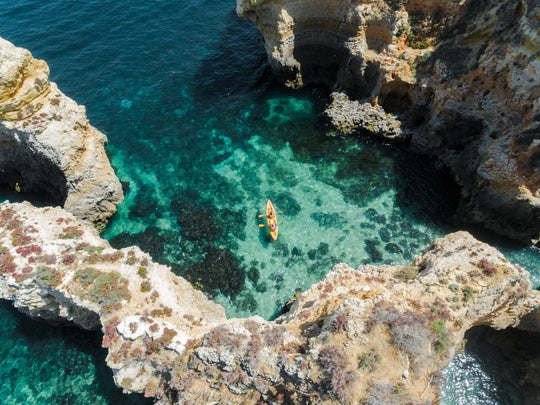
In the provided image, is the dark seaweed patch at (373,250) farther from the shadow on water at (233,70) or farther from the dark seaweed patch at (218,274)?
the shadow on water at (233,70)

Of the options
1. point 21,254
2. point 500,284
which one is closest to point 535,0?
point 500,284

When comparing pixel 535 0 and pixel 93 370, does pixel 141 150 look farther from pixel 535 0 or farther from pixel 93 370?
pixel 535 0

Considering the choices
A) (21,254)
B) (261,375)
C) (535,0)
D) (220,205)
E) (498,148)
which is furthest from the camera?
(220,205)

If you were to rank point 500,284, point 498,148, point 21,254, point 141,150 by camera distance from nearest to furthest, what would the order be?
point 500,284 → point 21,254 → point 498,148 → point 141,150

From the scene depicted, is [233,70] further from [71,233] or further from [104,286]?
[104,286]

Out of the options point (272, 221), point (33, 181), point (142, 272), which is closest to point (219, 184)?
point (272, 221)

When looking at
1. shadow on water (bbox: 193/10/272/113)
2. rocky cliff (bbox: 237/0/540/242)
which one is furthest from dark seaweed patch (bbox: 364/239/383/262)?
shadow on water (bbox: 193/10/272/113)

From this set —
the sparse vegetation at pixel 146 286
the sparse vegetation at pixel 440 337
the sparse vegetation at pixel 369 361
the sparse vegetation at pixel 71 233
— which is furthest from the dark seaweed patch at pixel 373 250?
the sparse vegetation at pixel 71 233
